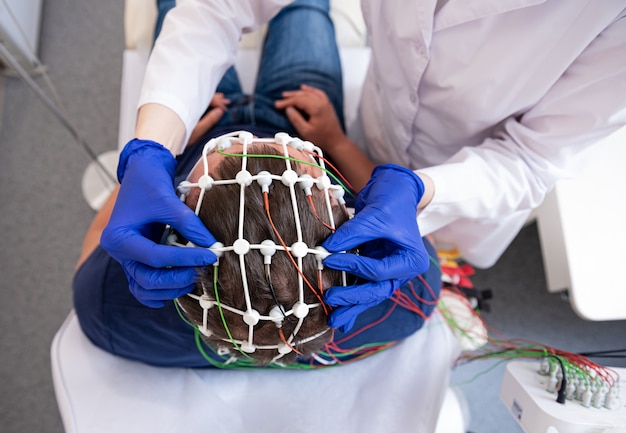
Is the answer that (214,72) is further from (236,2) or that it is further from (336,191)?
(336,191)

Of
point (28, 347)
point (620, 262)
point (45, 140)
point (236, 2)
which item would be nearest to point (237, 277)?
point (236, 2)

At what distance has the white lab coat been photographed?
2.27ft

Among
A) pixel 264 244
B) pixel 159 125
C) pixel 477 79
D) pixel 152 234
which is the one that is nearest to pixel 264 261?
pixel 264 244

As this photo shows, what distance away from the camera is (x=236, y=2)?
2.88 ft

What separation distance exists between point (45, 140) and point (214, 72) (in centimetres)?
114

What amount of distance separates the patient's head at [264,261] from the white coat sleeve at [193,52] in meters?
0.29

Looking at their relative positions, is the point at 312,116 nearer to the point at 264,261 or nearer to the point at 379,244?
the point at 379,244

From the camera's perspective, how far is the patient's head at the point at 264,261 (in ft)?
1.75

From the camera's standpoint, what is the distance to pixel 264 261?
531mm

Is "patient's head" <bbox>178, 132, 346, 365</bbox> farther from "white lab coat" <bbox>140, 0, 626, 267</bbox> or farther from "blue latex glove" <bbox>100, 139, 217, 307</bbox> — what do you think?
"white lab coat" <bbox>140, 0, 626, 267</bbox>

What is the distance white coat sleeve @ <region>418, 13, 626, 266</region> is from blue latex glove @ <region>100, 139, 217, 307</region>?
0.45 m

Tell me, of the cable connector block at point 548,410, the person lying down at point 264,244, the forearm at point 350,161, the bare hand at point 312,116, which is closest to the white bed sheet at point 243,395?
the cable connector block at point 548,410

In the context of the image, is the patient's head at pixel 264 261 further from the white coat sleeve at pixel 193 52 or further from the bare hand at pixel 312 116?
the bare hand at pixel 312 116

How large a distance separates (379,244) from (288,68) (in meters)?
0.65
